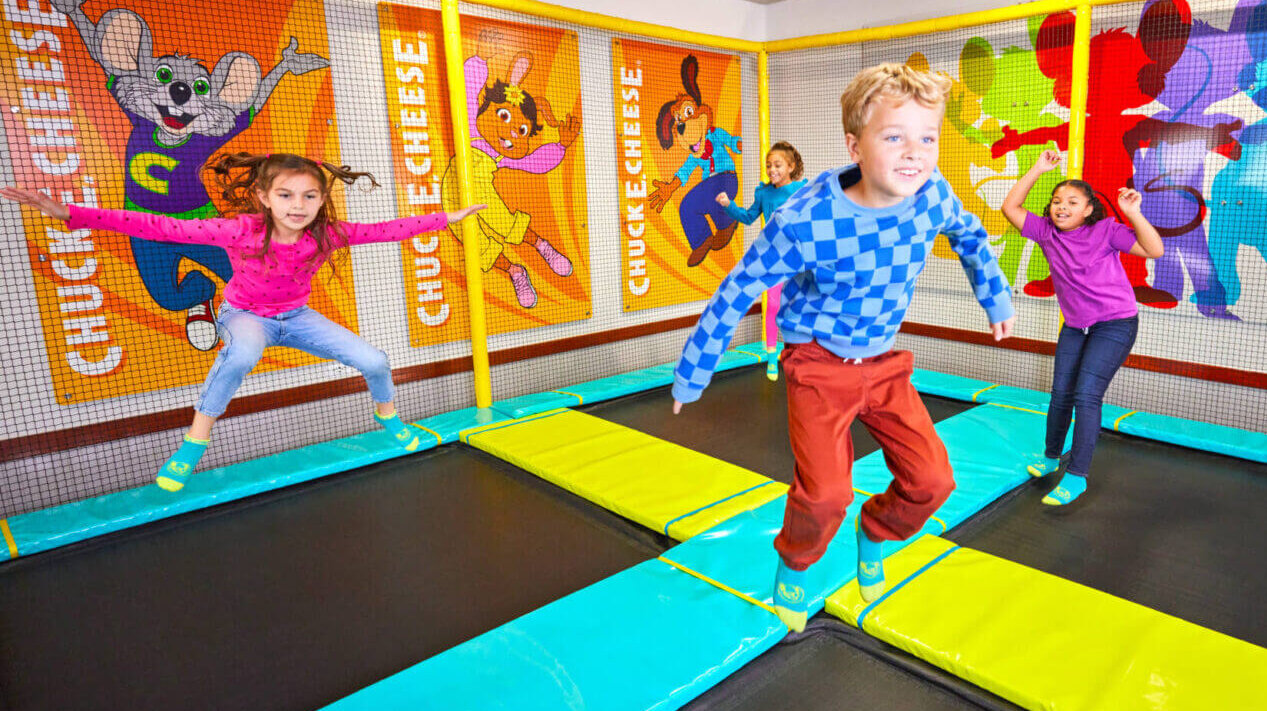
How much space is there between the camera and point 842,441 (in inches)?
74.3

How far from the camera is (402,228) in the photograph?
10.2 ft

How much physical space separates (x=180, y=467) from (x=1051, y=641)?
2969 mm

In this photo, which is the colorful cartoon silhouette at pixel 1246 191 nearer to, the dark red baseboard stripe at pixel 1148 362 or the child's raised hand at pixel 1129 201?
the dark red baseboard stripe at pixel 1148 362

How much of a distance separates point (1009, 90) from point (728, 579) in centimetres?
349

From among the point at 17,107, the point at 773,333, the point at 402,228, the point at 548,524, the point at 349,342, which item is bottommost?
the point at 548,524

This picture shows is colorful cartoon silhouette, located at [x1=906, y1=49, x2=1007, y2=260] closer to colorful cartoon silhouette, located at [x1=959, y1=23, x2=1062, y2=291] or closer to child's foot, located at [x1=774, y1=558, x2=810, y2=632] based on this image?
colorful cartoon silhouette, located at [x1=959, y1=23, x2=1062, y2=291]

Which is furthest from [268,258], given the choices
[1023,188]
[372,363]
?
[1023,188]

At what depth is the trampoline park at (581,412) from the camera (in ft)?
7.00

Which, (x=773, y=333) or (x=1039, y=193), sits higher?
(x=1039, y=193)

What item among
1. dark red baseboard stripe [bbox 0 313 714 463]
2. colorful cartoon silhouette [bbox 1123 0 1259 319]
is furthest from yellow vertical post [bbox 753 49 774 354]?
colorful cartoon silhouette [bbox 1123 0 1259 319]

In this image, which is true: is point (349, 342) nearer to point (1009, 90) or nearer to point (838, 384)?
point (838, 384)

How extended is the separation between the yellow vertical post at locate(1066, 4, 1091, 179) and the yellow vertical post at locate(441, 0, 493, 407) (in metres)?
3.16

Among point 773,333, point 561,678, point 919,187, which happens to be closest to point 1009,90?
point 773,333

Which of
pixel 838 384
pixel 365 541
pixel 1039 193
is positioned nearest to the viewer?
pixel 838 384
